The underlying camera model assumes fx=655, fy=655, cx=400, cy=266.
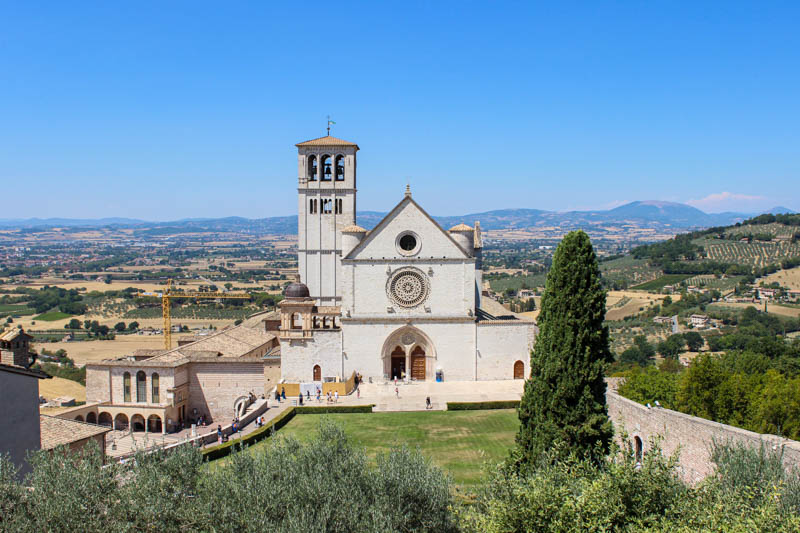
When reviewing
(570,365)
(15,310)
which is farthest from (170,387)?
(15,310)

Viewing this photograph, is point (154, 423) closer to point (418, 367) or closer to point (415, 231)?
point (418, 367)

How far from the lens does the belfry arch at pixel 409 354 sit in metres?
41.6

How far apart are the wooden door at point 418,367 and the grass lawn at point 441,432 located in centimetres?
727

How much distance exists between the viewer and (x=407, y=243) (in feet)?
137

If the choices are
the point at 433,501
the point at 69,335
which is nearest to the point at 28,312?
the point at 69,335

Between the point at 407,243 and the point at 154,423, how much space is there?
18.1 metres

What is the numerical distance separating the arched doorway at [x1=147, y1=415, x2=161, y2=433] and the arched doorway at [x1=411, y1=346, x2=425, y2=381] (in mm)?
15513

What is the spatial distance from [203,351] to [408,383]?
12867 millimetres

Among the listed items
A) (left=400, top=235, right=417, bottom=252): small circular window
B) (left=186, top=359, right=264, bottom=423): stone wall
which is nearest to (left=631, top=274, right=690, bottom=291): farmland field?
(left=400, top=235, right=417, bottom=252): small circular window

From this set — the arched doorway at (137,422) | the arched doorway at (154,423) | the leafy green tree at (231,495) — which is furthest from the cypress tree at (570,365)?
the arched doorway at (137,422)

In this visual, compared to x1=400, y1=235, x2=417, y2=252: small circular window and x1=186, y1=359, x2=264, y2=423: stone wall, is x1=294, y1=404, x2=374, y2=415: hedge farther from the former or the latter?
x1=400, y1=235, x2=417, y2=252: small circular window

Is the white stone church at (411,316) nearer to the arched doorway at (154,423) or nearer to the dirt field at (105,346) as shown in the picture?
the arched doorway at (154,423)

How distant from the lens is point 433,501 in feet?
47.8

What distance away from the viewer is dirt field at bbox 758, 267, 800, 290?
4498 inches
